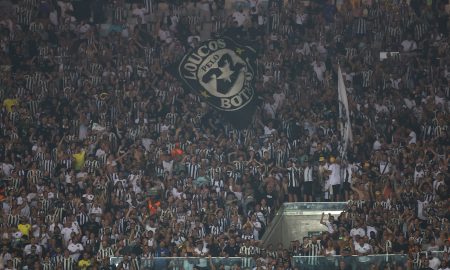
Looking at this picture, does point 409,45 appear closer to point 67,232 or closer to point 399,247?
point 399,247

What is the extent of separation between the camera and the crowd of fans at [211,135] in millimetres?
31703

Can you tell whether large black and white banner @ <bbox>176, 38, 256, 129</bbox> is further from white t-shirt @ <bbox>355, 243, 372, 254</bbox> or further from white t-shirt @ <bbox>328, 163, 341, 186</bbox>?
white t-shirt @ <bbox>355, 243, 372, 254</bbox>

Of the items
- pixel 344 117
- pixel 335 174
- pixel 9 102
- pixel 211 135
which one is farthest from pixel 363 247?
pixel 9 102

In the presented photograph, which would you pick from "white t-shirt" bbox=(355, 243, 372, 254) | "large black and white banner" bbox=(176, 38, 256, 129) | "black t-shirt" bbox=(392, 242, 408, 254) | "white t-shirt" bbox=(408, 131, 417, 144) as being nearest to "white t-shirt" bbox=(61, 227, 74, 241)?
"large black and white banner" bbox=(176, 38, 256, 129)

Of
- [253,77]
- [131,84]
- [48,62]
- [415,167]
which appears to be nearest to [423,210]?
[415,167]

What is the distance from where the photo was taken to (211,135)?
35312mm

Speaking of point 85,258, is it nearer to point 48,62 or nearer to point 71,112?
point 71,112

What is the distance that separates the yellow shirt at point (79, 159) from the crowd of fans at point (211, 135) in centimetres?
3

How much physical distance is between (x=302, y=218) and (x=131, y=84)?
22.1 ft

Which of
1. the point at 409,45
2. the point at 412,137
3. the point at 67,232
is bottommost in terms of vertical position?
the point at 67,232

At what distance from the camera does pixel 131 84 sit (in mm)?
37031

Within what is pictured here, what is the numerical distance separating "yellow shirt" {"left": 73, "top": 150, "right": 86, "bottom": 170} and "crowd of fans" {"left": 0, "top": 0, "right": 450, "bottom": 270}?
1.3 inches

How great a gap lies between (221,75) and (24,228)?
7.23 metres

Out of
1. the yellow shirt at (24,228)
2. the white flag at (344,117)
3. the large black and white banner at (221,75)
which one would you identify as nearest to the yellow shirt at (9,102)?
the large black and white banner at (221,75)
